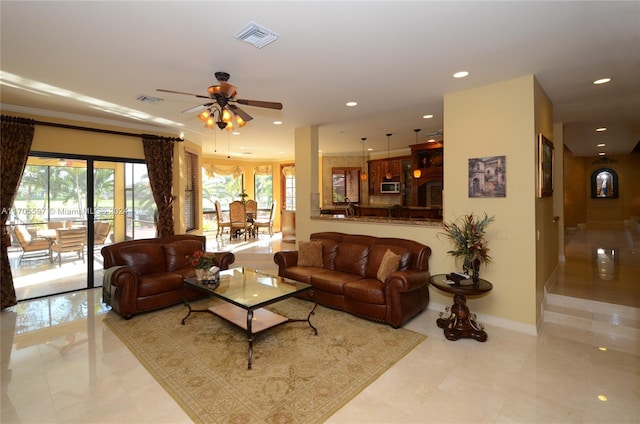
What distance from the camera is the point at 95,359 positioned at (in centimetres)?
300

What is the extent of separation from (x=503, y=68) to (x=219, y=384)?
13.6 feet

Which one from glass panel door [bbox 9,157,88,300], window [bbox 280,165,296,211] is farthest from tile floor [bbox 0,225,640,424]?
window [bbox 280,165,296,211]

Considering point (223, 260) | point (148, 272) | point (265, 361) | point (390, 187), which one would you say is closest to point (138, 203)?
point (148, 272)

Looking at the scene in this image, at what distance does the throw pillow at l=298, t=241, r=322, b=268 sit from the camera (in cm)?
499

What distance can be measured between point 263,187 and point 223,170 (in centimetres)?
163

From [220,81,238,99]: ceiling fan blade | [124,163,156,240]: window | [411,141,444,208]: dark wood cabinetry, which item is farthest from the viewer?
[411,141,444,208]: dark wood cabinetry

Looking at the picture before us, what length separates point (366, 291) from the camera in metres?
3.86

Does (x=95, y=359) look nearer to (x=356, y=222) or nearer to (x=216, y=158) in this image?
(x=356, y=222)

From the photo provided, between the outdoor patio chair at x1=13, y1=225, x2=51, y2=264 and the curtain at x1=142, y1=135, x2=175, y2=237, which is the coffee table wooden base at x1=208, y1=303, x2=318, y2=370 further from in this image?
the outdoor patio chair at x1=13, y1=225, x2=51, y2=264

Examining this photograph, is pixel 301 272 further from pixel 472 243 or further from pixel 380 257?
pixel 472 243

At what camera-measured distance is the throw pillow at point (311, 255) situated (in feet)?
16.4

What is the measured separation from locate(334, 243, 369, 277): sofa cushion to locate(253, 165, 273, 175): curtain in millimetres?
7119

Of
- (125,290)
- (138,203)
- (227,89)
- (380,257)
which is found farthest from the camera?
(138,203)

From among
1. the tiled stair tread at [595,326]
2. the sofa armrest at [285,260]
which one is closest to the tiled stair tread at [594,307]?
the tiled stair tread at [595,326]
